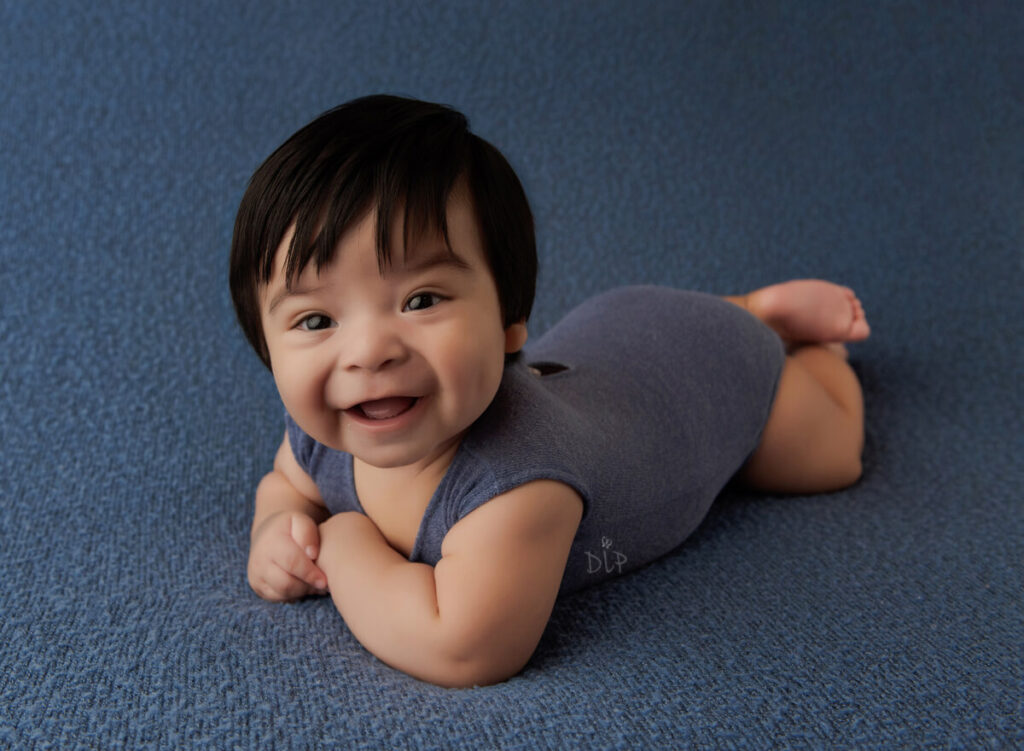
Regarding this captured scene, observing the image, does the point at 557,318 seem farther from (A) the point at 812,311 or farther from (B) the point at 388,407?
(B) the point at 388,407

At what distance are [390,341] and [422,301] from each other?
1.6 inches

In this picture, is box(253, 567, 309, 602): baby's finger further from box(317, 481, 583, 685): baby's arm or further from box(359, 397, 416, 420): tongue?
box(359, 397, 416, 420): tongue

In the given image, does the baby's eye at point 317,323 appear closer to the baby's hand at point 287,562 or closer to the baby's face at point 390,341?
the baby's face at point 390,341

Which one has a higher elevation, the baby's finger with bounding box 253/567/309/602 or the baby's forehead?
the baby's forehead

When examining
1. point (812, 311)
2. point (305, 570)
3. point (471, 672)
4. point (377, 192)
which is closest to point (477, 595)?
point (471, 672)

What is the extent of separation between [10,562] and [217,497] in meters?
0.21

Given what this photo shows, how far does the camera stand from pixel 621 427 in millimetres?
938

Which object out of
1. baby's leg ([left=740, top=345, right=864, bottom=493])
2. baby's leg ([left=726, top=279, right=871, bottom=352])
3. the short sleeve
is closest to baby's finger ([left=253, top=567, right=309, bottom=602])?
the short sleeve

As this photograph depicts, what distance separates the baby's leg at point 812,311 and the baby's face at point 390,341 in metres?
0.59

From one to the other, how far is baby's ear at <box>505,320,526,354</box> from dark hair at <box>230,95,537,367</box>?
14 millimetres

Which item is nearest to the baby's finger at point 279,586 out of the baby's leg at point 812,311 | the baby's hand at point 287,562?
the baby's hand at point 287,562

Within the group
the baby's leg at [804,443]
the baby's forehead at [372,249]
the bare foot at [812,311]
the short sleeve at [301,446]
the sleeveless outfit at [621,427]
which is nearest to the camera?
the baby's forehead at [372,249]

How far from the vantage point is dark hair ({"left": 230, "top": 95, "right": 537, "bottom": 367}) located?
729mm

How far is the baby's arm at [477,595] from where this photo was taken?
0.76 meters
